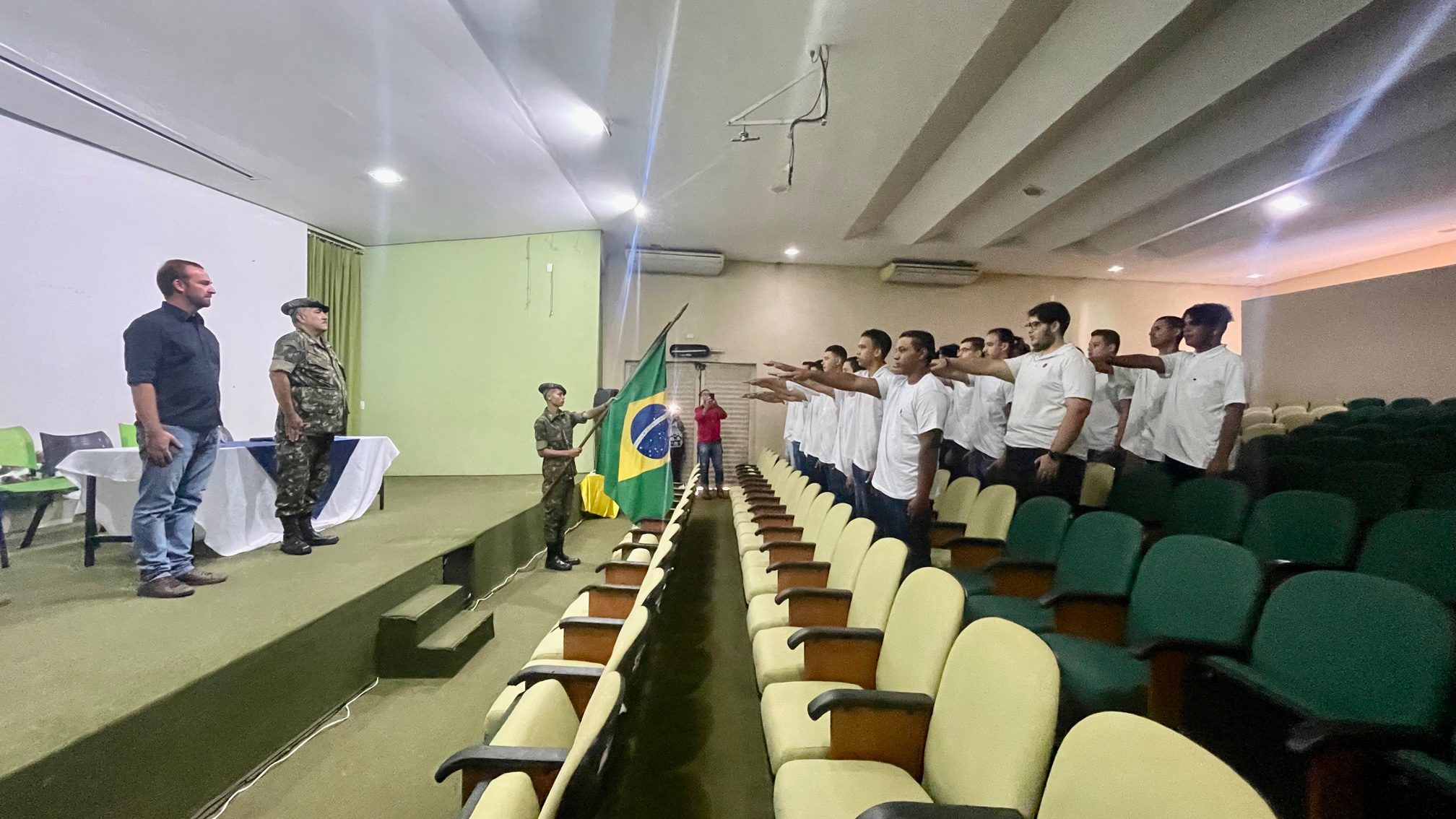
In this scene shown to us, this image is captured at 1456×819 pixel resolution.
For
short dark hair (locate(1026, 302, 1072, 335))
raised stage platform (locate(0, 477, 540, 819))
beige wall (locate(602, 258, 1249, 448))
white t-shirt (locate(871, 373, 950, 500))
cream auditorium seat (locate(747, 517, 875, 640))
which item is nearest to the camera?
raised stage platform (locate(0, 477, 540, 819))

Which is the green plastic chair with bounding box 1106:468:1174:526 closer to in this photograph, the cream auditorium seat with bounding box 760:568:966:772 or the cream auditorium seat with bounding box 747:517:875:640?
the cream auditorium seat with bounding box 747:517:875:640

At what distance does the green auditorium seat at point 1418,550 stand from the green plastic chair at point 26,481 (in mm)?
6139

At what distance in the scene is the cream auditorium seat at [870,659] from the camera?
1.41m

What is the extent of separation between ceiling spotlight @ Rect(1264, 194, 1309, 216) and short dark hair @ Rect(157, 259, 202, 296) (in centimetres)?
809

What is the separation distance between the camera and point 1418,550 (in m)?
1.73

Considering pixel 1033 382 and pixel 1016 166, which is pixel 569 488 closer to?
pixel 1033 382

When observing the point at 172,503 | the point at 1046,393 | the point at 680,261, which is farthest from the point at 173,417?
the point at 680,261

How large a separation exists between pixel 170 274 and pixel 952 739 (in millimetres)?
3577

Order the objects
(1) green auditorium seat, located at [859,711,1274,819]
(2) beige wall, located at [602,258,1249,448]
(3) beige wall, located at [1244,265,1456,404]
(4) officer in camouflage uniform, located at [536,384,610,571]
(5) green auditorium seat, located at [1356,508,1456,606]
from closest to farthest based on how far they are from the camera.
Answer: (1) green auditorium seat, located at [859,711,1274,819]
(5) green auditorium seat, located at [1356,508,1456,606]
(4) officer in camouflage uniform, located at [536,384,610,571]
(3) beige wall, located at [1244,265,1456,404]
(2) beige wall, located at [602,258,1249,448]

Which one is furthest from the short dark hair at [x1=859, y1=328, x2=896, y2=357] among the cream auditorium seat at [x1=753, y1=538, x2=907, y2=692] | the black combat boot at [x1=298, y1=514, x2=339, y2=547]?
the black combat boot at [x1=298, y1=514, x2=339, y2=547]

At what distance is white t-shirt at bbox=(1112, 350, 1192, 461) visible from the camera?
3.35 m

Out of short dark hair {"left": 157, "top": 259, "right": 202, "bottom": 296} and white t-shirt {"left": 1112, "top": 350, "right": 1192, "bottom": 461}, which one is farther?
white t-shirt {"left": 1112, "top": 350, "right": 1192, "bottom": 461}

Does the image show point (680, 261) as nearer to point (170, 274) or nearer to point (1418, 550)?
point (170, 274)

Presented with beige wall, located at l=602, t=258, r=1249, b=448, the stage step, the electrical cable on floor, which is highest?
beige wall, located at l=602, t=258, r=1249, b=448
